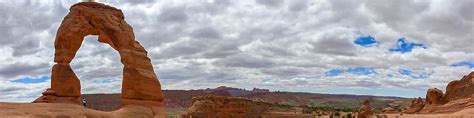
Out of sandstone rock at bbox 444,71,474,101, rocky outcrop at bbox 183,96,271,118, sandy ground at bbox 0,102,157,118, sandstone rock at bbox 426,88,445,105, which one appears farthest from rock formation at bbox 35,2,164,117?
sandstone rock at bbox 426,88,445,105

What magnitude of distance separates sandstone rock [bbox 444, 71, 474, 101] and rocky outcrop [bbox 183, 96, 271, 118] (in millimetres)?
20329

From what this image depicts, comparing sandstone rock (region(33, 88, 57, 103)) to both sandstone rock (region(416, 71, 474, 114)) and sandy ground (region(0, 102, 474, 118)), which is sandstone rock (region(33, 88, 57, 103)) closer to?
sandy ground (region(0, 102, 474, 118))

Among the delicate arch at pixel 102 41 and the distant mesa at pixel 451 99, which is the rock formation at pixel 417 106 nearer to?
the distant mesa at pixel 451 99

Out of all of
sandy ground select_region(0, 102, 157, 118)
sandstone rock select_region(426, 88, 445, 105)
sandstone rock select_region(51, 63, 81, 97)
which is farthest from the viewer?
sandstone rock select_region(426, 88, 445, 105)

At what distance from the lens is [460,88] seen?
1864 inches

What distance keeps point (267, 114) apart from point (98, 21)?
36592mm

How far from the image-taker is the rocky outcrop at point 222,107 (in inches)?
1959

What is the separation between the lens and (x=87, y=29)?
2366 centimetres

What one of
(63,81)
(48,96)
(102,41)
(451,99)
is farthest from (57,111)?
(451,99)

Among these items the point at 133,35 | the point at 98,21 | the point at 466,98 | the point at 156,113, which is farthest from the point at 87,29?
the point at 466,98

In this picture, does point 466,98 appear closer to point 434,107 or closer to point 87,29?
point 434,107

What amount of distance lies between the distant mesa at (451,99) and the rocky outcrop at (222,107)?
56.9 feet

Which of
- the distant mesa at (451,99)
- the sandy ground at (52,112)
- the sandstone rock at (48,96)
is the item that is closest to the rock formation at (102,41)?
the sandstone rock at (48,96)

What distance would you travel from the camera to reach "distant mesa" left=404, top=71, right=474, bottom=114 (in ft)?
146
